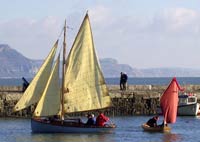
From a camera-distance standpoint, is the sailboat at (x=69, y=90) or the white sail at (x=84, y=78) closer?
the sailboat at (x=69, y=90)

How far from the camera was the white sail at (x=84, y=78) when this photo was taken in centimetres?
5984

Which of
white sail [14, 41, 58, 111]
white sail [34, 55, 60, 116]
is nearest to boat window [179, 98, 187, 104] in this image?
white sail [34, 55, 60, 116]

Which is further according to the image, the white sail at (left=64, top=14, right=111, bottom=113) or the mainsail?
the mainsail

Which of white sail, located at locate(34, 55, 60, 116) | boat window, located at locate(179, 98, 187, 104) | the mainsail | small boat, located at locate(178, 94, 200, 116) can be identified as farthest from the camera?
boat window, located at locate(179, 98, 187, 104)

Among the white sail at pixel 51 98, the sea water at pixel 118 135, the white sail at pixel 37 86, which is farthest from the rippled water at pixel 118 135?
the white sail at pixel 37 86

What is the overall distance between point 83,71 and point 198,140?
33.0 ft

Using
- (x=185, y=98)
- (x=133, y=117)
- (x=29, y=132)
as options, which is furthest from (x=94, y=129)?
(x=185, y=98)

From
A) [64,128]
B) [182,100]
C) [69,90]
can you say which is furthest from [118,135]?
[182,100]

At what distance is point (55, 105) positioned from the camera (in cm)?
5944

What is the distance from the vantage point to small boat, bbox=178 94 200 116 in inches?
3034

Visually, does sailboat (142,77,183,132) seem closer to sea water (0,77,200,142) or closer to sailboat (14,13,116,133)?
sea water (0,77,200,142)

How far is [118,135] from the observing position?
58750mm

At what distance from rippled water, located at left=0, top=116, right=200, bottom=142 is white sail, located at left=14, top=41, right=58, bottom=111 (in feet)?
7.53

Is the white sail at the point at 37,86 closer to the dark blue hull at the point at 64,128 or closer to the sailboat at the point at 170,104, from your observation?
→ the dark blue hull at the point at 64,128
